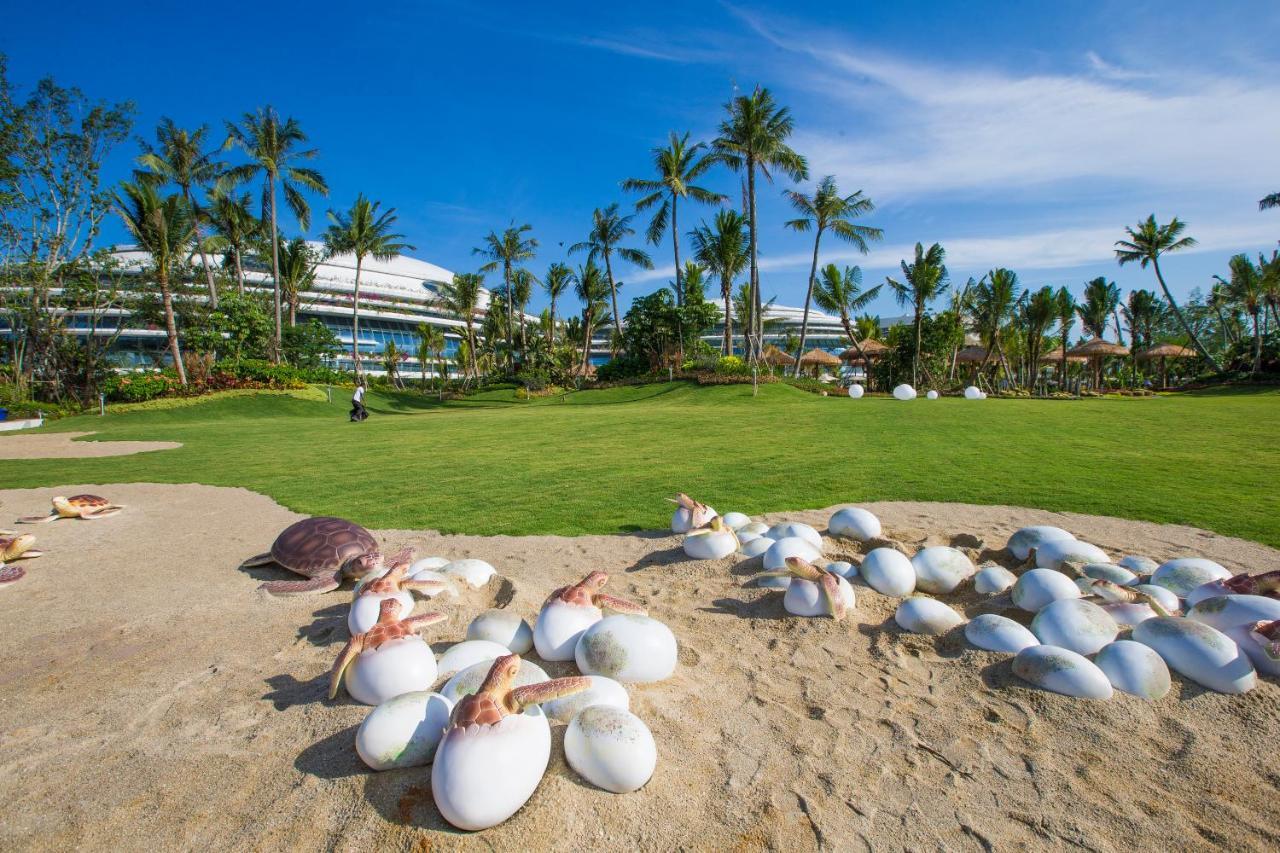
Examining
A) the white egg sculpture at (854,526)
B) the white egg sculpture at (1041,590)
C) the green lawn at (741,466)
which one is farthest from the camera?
the green lawn at (741,466)

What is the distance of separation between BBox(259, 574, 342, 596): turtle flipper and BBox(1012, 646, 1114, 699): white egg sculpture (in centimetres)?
457

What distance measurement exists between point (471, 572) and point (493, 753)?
2573 millimetres

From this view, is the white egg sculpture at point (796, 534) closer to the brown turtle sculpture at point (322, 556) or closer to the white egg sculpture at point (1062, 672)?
the white egg sculpture at point (1062, 672)

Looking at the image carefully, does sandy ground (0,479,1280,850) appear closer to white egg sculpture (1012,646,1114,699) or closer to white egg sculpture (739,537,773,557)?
white egg sculpture (1012,646,1114,699)

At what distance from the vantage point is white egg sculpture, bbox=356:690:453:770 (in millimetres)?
2271

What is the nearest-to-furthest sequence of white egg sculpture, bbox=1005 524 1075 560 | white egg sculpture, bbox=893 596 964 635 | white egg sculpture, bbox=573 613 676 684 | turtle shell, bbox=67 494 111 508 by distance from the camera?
white egg sculpture, bbox=573 613 676 684
white egg sculpture, bbox=893 596 964 635
white egg sculpture, bbox=1005 524 1075 560
turtle shell, bbox=67 494 111 508

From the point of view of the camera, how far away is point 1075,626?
3.08m

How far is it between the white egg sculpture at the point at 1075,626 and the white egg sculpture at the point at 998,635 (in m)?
0.08

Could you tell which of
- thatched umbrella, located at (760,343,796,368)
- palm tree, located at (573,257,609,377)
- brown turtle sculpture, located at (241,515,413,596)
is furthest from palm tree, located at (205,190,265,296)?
brown turtle sculpture, located at (241,515,413,596)

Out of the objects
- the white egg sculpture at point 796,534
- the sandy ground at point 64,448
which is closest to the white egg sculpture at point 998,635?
the white egg sculpture at point 796,534

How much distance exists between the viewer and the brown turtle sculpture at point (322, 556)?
4.63 metres

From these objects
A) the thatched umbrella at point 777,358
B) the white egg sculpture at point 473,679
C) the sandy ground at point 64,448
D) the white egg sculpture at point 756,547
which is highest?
the thatched umbrella at point 777,358

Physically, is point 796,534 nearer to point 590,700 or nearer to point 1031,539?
point 1031,539

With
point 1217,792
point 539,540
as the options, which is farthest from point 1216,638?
point 539,540
